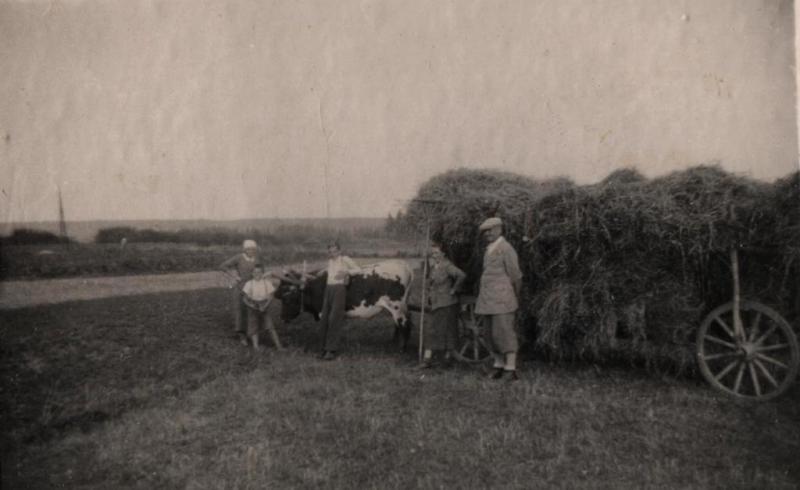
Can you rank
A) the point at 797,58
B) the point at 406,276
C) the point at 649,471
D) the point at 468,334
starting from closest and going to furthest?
the point at 649,471 → the point at 797,58 → the point at 468,334 → the point at 406,276

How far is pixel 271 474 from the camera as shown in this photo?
14.1ft

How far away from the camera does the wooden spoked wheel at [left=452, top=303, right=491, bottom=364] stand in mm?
8211

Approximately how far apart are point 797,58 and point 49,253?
923 centimetres

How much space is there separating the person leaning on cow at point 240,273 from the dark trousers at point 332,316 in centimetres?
146

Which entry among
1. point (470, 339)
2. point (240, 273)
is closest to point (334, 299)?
point (240, 273)

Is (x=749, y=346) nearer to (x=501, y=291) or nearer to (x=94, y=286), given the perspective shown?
(x=501, y=291)

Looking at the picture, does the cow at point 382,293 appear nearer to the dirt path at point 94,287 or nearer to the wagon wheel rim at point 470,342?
the dirt path at point 94,287

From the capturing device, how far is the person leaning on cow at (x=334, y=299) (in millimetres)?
8766

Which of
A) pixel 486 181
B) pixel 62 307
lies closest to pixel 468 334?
pixel 486 181

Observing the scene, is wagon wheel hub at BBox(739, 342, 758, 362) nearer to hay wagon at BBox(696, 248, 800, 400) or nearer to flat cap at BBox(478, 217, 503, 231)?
hay wagon at BBox(696, 248, 800, 400)

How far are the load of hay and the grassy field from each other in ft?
8.95

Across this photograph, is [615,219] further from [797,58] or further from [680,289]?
[797,58]

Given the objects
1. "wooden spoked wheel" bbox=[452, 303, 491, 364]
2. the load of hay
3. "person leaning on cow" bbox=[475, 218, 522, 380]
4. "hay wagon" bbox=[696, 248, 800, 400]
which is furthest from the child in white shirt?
"hay wagon" bbox=[696, 248, 800, 400]

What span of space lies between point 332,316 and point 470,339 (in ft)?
7.85
